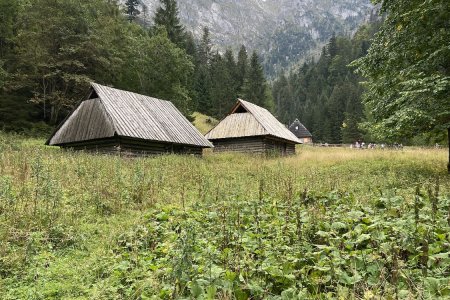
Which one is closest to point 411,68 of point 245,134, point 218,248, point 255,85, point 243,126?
point 218,248

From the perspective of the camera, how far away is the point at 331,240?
4.70 meters

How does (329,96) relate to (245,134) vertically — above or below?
above

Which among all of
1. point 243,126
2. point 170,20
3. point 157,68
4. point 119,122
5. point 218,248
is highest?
point 170,20

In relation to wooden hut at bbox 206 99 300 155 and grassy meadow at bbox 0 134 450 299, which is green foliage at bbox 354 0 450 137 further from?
wooden hut at bbox 206 99 300 155

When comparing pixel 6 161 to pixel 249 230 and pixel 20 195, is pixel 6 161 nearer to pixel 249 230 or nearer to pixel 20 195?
pixel 20 195

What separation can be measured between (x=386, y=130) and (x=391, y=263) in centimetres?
1087

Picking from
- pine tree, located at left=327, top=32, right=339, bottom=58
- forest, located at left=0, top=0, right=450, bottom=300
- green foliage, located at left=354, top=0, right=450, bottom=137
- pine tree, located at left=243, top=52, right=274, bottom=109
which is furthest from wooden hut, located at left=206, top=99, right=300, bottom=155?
pine tree, located at left=327, top=32, right=339, bottom=58

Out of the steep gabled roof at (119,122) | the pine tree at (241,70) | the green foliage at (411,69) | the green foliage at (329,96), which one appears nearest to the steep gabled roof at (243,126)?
the steep gabled roof at (119,122)

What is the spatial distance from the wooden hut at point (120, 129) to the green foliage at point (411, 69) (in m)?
11.9

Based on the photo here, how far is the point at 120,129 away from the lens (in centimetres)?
1870

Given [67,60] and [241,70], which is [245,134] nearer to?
[67,60]

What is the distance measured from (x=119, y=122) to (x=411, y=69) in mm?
14471

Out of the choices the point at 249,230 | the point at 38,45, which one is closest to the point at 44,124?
the point at 38,45

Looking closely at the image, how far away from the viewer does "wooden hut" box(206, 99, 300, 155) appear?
29.8 metres
